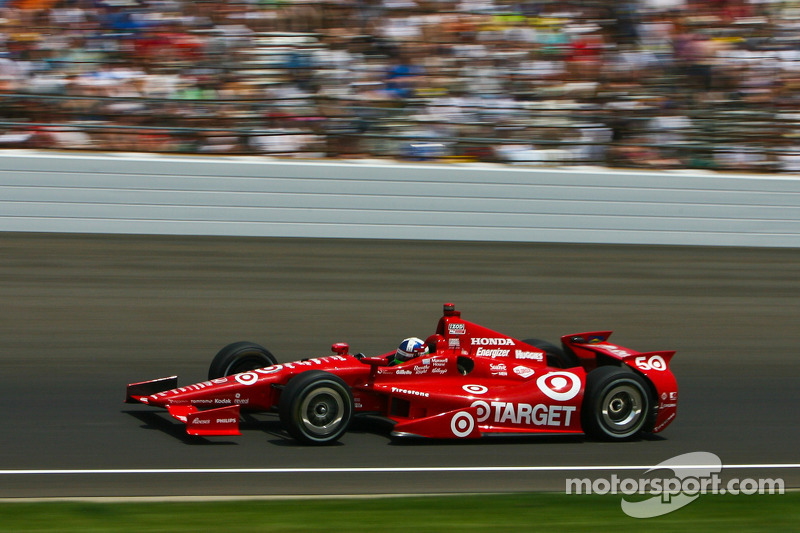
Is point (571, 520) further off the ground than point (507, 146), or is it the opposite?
point (507, 146)

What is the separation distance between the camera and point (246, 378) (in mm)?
7258

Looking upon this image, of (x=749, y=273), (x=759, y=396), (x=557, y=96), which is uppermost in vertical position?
(x=557, y=96)

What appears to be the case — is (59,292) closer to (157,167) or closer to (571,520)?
(157,167)

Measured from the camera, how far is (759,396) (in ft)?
30.7

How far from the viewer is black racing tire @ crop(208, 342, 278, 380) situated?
7820mm

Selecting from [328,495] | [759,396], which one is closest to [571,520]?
[328,495]

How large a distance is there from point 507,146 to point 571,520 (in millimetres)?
7375

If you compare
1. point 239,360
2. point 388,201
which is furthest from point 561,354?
point 388,201

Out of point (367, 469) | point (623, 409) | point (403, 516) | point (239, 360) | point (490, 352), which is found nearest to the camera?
point (403, 516)

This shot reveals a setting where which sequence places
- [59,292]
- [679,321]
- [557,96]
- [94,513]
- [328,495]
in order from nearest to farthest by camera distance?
[94,513], [328,495], [59,292], [679,321], [557,96]

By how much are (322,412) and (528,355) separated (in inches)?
67.6

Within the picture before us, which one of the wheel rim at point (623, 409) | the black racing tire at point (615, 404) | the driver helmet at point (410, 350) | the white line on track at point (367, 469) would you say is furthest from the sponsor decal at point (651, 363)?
the driver helmet at point (410, 350)

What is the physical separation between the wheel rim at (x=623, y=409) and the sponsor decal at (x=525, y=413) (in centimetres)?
28

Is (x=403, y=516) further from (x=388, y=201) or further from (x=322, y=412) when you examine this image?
(x=388, y=201)
